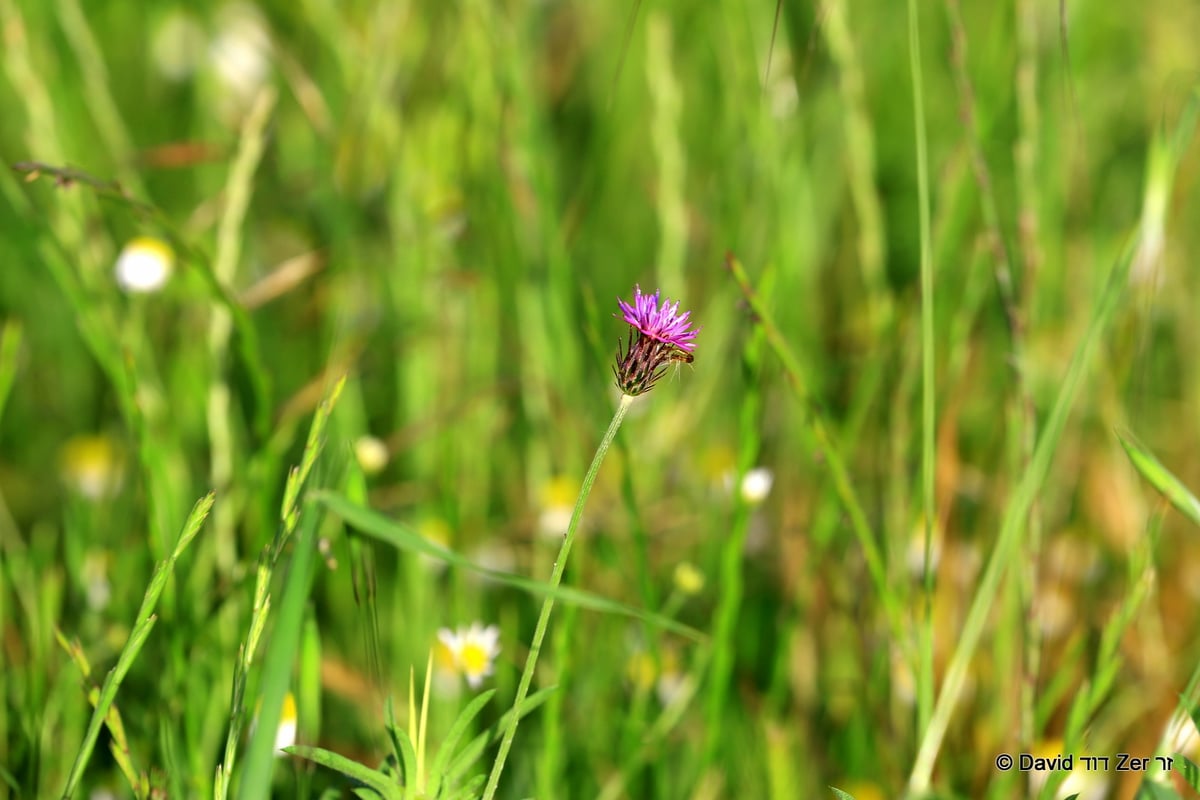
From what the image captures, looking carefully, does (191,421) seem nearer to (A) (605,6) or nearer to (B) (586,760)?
(B) (586,760)

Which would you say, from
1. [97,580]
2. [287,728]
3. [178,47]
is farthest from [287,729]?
[178,47]

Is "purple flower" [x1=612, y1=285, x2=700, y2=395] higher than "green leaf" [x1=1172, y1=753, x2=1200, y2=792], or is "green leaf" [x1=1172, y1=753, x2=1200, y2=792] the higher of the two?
"purple flower" [x1=612, y1=285, x2=700, y2=395]

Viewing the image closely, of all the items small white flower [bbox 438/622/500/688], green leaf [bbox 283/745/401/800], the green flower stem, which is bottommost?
green leaf [bbox 283/745/401/800]

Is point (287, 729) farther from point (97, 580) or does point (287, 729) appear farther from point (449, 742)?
point (97, 580)

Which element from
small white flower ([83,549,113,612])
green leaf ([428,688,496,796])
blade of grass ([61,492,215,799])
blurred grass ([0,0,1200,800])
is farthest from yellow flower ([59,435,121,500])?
Result: green leaf ([428,688,496,796])

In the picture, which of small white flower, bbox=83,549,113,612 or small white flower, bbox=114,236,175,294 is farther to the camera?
small white flower, bbox=114,236,175,294

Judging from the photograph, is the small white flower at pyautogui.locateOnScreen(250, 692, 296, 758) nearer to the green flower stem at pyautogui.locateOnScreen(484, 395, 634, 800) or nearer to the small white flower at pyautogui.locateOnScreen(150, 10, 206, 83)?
the green flower stem at pyautogui.locateOnScreen(484, 395, 634, 800)

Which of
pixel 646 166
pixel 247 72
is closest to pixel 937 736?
pixel 646 166
